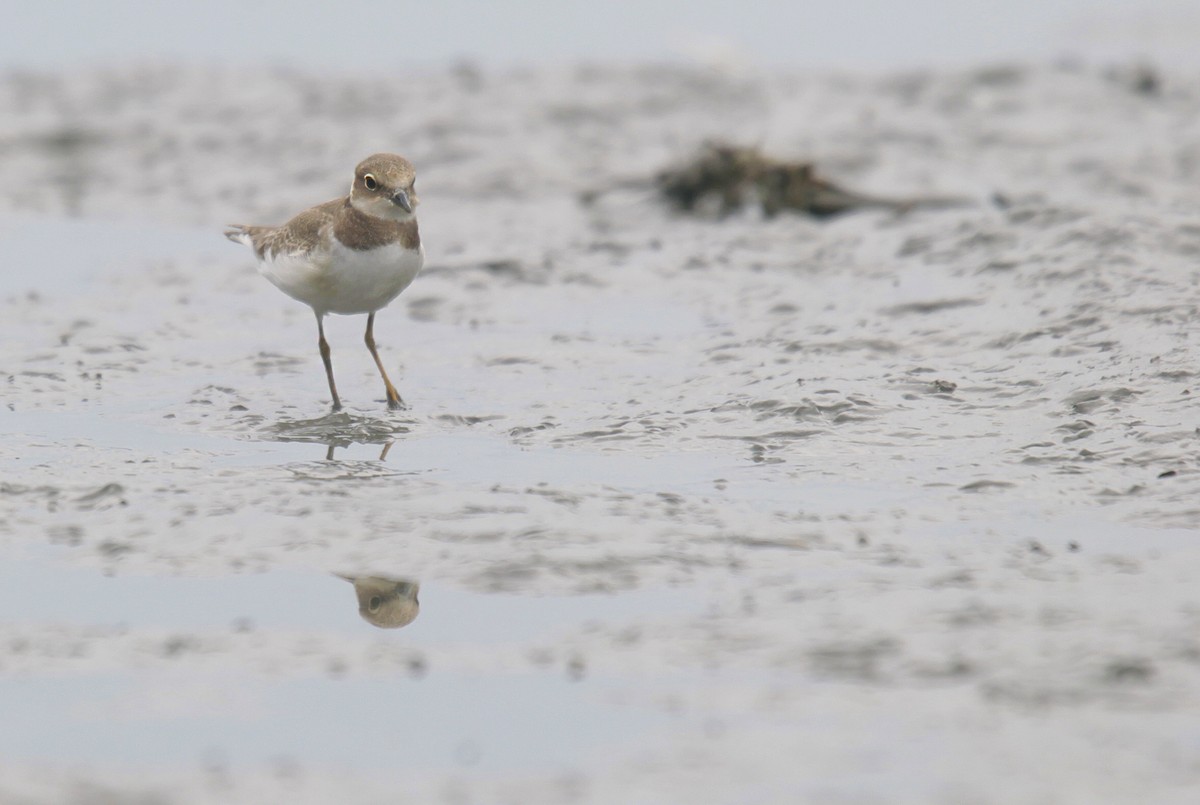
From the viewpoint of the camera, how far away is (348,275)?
861 centimetres

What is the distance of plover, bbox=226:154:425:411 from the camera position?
858cm

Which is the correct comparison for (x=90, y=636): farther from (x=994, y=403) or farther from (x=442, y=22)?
(x=442, y=22)

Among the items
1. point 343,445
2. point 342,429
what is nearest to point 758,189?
point 342,429

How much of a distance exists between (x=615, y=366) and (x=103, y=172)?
818 centimetres

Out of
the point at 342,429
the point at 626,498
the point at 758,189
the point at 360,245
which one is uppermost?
the point at 360,245

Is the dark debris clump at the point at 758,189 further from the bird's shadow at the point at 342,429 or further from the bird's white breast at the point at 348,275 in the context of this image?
the bird's shadow at the point at 342,429

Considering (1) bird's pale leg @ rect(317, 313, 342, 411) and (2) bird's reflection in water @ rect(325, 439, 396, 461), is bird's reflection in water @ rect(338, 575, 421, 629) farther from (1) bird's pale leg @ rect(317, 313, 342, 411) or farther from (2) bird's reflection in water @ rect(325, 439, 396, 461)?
(1) bird's pale leg @ rect(317, 313, 342, 411)

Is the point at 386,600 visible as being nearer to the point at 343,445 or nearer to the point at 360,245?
the point at 343,445

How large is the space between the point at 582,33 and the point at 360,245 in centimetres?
1398

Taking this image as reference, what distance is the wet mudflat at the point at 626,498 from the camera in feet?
15.6

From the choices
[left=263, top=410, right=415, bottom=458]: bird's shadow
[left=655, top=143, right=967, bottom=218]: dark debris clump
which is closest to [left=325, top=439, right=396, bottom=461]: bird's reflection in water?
[left=263, top=410, right=415, bottom=458]: bird's shadow

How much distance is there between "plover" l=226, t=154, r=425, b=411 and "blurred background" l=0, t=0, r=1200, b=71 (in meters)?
11.6

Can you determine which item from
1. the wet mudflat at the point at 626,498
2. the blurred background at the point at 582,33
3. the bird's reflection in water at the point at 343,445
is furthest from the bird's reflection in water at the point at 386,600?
the blurred background at the point at 582,33

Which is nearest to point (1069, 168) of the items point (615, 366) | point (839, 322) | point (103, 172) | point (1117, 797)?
point (839, 322)
